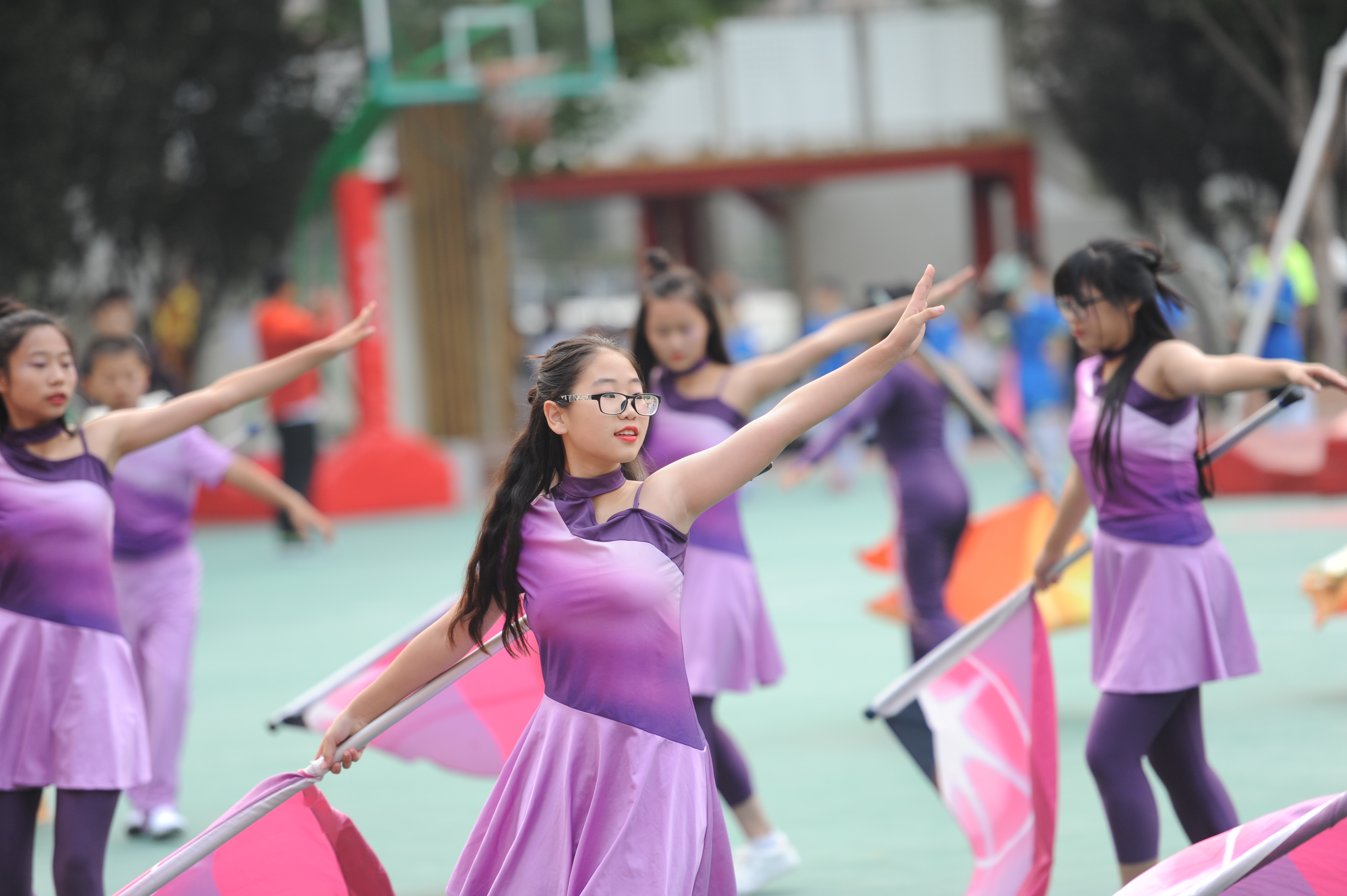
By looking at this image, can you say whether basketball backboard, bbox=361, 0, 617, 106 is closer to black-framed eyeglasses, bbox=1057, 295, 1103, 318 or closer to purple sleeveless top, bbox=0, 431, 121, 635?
purple sleeveless top, bbox=0, 431, 121, 635

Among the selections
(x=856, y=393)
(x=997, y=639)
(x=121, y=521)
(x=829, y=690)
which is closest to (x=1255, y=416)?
(x=997, y=639)

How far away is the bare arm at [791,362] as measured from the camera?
4.30 m

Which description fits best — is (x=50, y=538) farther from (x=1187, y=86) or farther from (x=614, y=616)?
(x=1187, y=86)

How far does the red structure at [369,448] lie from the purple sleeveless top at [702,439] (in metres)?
10.3

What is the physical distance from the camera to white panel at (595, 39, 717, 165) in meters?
21.6

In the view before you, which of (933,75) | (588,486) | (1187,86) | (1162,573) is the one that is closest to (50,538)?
(588,486)

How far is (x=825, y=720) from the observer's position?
241 inches

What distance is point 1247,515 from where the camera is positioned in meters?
10.3

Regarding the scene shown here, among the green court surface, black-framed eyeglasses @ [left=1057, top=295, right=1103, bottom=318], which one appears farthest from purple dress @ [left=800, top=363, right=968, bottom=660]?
black-framed eyeglasses @ [left=1057, top=295, right=1103, bottom=318]

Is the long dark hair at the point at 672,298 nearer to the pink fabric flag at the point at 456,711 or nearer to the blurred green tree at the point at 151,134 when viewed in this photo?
the pink fabric flag at the point at 456,711

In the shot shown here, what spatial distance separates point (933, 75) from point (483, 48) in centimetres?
920

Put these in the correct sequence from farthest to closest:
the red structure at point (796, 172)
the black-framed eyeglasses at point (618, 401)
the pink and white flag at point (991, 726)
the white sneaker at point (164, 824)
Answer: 1. the red structure at point (796, 172)
2. the white sneaker at point (164, 824)
3. the pink and white flag at point (991, 726)
4. the black-framed eyeglasses at point (618, 401)

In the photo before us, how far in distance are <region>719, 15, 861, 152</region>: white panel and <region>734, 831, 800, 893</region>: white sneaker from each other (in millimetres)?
18469

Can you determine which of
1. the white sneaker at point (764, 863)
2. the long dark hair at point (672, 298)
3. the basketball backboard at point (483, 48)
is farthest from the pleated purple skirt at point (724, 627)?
the basketball backboard at point (483, 48)
